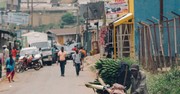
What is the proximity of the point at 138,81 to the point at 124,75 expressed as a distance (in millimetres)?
2114

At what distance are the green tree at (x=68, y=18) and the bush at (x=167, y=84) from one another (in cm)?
8848

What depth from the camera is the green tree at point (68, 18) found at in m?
103

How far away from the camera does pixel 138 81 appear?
1081 cm

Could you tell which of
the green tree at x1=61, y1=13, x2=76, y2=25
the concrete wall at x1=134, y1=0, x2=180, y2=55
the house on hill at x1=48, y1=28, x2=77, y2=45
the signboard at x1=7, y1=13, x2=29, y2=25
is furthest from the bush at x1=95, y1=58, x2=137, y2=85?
the green tree at x1=61, y1=13, x2=76, y2=25

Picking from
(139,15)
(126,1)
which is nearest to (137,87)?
(139,15)

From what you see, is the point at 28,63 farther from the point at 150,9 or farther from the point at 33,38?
the point at 33,38

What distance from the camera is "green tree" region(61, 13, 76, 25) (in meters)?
103

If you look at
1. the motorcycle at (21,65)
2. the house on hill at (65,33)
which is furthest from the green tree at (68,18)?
the motorcycle at (21,65)

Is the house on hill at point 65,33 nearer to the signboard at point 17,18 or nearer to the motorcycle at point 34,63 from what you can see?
the signboard at point 17,18

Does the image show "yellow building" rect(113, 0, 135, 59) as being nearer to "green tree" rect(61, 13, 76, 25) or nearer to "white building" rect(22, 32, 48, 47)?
"white building" rect(22, 32, 48, 47)

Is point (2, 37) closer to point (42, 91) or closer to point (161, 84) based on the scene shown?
point (42, 91)

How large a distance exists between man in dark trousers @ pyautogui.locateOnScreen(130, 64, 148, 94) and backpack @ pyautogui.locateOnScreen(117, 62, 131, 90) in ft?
5.91

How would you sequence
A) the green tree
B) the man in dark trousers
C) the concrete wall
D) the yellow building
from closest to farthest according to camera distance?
the man in dark trousers
the concrete wall
the yellow building
the green tree

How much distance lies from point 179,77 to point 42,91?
7971 mm
